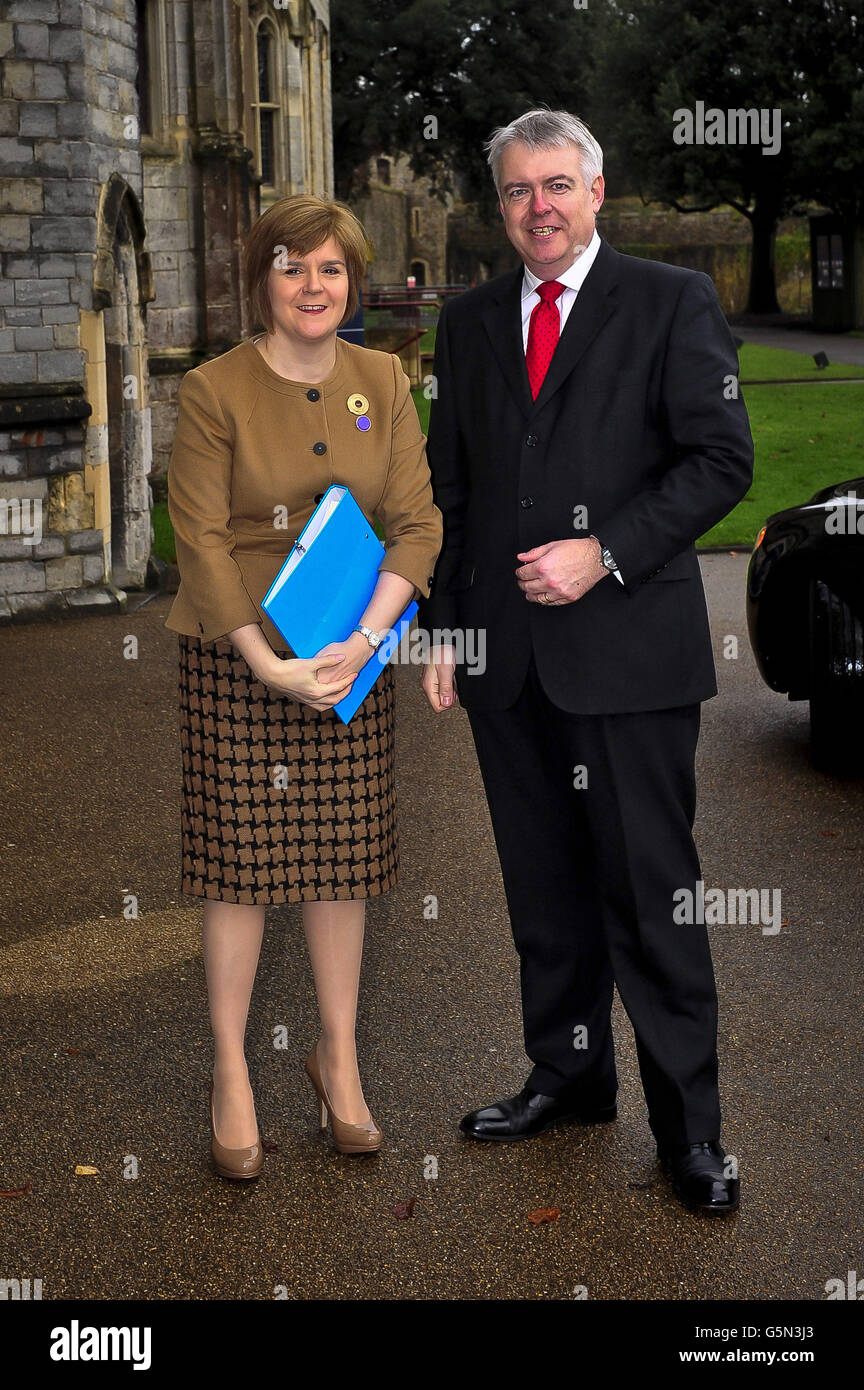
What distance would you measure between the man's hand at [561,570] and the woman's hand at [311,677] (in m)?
0.45

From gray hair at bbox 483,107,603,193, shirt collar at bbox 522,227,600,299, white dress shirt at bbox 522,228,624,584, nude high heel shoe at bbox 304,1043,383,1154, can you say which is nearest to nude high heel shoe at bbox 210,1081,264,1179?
nude high heel shoe at bbox 304,1043,383,1154

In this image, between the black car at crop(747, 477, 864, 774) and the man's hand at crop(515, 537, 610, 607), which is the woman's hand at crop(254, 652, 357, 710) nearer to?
the man's hand at crop(515, 537, 610, 607)

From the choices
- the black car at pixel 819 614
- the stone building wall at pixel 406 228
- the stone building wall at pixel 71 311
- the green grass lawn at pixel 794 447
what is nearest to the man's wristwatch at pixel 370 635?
the black car at pixel 819 614

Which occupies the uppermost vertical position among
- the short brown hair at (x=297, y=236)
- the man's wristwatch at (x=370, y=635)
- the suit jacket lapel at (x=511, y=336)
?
the short brown hair at (x=297, y=236)

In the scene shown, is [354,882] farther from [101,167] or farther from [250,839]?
[101,167]

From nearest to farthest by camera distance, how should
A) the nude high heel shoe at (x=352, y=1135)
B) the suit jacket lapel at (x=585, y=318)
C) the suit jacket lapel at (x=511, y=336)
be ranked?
the suit jacket lapel at (x=585, y=318) → the suit jacket lapel at (x=511, y=336) → the nude high heel shoe at (x=352, y=1135)

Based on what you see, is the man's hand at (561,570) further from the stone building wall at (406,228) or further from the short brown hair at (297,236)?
the stone building wall at (406,228)

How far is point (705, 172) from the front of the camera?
4556 cm

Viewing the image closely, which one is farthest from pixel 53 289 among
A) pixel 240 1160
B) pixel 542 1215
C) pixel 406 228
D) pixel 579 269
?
pixel 406 228

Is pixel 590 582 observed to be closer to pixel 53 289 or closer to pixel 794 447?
pixel 53 289

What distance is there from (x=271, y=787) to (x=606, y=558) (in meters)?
0.93

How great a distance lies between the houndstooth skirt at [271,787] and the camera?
12.3 feet

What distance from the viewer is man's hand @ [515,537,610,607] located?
136 inches

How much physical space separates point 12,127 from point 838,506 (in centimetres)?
653
